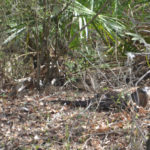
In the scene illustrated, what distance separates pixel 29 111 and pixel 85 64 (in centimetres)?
125

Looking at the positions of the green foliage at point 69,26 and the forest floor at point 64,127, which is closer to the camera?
the forest floor at point 64,127

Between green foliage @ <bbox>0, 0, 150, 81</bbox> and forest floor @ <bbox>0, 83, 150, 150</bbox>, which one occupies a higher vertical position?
green foliage @ <bbox>0, 0, 150, 81</bbox>

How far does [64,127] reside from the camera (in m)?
3.82

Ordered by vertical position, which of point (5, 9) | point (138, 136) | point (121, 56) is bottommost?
point (138, 136)

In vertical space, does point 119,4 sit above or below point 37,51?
above

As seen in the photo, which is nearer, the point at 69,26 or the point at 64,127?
the point at 64,127

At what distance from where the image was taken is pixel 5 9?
14.1ft

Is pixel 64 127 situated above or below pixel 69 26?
below

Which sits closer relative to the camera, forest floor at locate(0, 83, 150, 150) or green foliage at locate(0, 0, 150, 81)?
forest floor at locate(0, 83, 150, 150)

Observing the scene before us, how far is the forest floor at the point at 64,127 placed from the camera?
3342mm

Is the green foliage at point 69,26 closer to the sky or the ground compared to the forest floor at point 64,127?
closer to the sky

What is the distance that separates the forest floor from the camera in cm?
334

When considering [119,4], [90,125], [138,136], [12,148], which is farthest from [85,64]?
[138,136]

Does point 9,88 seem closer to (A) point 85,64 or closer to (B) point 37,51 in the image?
(B) point 37,51
